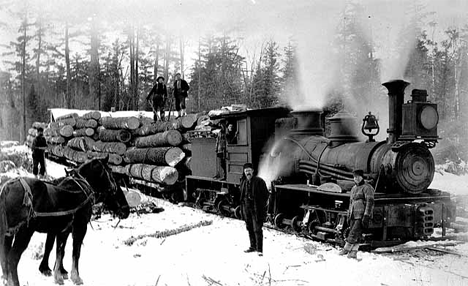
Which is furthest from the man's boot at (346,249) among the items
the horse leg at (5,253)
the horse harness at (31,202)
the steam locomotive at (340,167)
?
the horse leg at (5,253)

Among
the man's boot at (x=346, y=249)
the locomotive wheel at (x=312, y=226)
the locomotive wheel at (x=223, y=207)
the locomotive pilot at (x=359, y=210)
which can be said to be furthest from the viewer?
the locomotive wheel at (x=223, y=207)

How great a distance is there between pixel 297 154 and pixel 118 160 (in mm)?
10684

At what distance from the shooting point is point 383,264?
21.1ft

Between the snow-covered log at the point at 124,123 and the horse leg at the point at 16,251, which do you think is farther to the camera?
the snow-covered log at the point at 124,123

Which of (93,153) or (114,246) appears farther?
(93,153)

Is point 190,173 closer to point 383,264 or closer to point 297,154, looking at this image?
point 297,154

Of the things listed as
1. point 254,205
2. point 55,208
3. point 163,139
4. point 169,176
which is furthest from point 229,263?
point 163,139

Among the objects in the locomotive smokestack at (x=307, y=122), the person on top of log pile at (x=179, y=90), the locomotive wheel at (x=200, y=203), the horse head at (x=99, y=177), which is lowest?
the locomotive wheel at (x=200, y=203)

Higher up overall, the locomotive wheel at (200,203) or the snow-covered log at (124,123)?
the snow-covered log at (124,123)

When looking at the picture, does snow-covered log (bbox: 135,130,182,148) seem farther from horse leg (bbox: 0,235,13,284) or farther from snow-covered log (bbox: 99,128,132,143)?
horse leg (bbox: 0,235,13,284)

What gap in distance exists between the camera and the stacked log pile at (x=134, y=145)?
1461 cm

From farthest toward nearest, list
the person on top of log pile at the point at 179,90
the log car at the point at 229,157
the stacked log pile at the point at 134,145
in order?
the person on top of log pile at the point at 179,90
the stacked log pile at the point at 134,145
the log car at the point at 229,157

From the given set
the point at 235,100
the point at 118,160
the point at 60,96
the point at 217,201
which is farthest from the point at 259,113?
the point at 60,96

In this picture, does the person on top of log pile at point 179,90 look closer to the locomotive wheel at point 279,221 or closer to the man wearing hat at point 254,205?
the locomotive wheel at point 279,221
